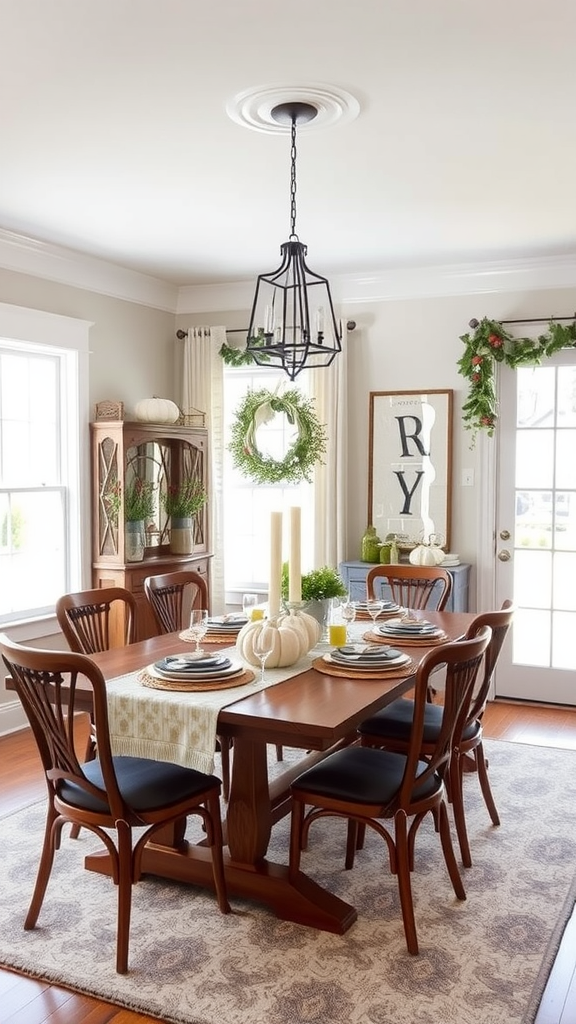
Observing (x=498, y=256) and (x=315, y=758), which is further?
(x=498, y=256)

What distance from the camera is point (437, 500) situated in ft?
18.4

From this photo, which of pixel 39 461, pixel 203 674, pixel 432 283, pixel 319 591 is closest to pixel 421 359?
pixel 432 283

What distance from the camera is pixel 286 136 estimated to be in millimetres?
3262

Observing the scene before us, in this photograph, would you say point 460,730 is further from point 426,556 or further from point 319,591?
point 426,556

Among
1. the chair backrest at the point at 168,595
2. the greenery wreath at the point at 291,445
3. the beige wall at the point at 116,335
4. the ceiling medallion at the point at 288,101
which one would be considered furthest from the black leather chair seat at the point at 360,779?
the beige wall at the point at 116,335

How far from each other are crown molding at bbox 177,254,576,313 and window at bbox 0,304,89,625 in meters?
1.18

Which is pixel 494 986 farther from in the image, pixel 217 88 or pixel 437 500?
pixel 437 500

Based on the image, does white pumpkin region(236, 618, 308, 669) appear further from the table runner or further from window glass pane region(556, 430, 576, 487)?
window glass pane region(556, 430, 576, 487)

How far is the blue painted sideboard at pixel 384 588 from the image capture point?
5.25m

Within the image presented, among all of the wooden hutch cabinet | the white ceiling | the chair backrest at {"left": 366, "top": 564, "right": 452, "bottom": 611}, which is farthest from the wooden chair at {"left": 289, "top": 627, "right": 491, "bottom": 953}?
the wooden hutch cabinet

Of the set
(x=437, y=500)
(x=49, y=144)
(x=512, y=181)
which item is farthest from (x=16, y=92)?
(x=437, y=500)

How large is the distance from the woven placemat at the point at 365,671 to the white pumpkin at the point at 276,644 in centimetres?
10

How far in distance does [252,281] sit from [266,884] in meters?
4.16

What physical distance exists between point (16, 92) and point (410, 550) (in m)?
3.59
